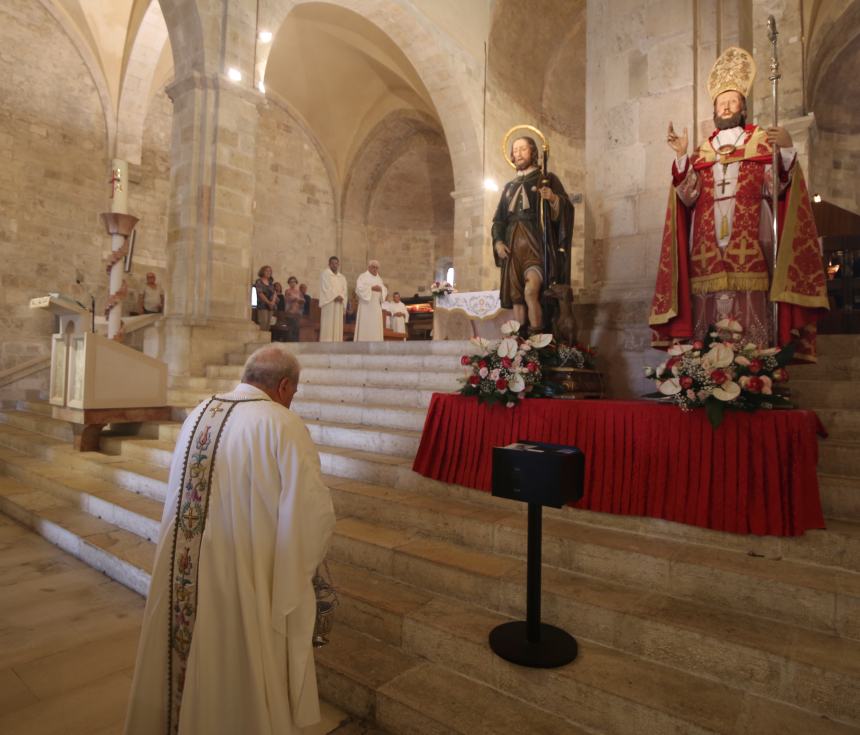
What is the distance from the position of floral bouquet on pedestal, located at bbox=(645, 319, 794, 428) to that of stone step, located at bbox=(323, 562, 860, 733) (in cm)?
109

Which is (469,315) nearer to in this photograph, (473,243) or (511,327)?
(473,243)

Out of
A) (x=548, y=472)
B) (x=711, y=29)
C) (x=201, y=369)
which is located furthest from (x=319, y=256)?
(x=548, y=472)

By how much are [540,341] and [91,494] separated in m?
4.11

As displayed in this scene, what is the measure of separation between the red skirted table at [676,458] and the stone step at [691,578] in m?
0.27

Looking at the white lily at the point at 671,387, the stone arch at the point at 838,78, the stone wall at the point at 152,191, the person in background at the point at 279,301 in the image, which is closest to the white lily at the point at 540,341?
the white lily at the point at 671,387

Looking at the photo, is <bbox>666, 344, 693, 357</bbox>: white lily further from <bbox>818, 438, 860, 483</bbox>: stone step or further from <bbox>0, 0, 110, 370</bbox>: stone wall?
<bbox>0, 0, 110, 370</bbox>: stone wall

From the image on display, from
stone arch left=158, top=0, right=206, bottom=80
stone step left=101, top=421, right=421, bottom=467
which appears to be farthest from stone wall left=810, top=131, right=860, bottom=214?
stone arch left=158, top=0, right=206, bottom=80

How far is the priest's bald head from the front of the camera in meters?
2.04

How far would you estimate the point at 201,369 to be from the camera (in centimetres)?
821

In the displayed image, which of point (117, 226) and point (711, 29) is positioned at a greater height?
point (711, 29)

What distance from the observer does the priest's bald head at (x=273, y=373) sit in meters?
2.04

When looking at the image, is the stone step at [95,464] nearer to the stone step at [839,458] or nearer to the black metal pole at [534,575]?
the black metal pole at [534,575]

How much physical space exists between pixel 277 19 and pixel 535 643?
34.9ft

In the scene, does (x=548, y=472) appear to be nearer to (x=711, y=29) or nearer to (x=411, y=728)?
(x=411, y=728)
